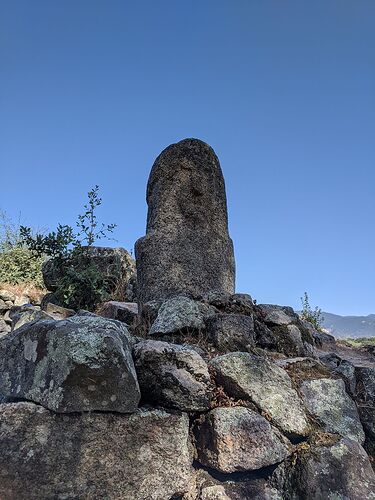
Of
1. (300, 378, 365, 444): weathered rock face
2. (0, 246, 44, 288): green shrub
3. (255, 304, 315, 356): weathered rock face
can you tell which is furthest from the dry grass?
(0, 246, 44, 288): green shrub

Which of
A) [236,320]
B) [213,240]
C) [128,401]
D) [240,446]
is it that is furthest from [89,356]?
[213,240]

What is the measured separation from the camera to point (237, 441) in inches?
130

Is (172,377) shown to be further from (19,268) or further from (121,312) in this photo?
(19,268)

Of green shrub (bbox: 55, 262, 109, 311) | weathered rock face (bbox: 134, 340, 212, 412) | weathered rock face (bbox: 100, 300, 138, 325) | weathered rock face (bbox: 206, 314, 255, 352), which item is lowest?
weathered rock face (bbox: 134, 340, 212, 412)

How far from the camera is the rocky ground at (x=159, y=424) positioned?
2.94 metres

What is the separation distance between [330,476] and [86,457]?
6.49 ft

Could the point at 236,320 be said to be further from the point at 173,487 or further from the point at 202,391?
the point at 173,487

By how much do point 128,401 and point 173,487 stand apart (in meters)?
A: 0.77

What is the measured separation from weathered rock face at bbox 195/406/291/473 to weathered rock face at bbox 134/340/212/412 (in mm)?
180

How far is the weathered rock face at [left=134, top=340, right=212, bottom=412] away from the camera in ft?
11.3

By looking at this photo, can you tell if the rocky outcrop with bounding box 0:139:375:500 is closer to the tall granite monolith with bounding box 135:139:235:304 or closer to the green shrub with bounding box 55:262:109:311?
the tall granite monolith with bounding box 135:139:235:304

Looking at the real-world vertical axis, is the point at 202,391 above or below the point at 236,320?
below

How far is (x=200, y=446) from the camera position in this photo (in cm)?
340

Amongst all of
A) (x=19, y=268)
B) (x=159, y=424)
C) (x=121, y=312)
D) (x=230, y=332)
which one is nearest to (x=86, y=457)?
(x=159, y=424)
